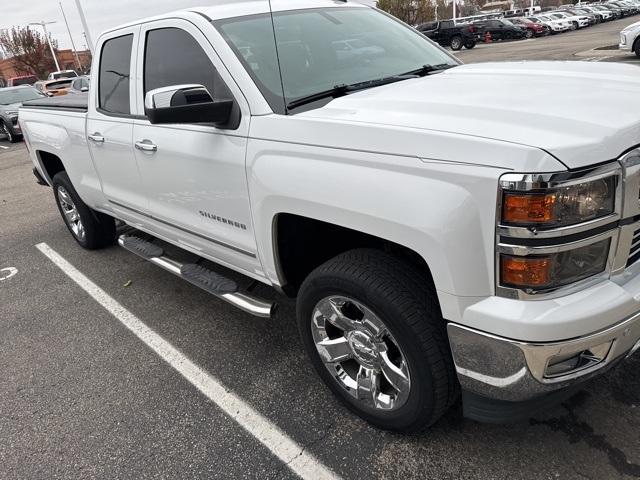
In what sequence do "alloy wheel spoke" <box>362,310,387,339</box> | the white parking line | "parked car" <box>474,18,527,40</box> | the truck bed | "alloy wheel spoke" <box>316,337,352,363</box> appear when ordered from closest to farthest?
"alloy wheel spoke" <box>362,310,387,339</box>, the white parking line, "alloy wheel spoke" <box>316,337,352,363</box>, the truck bed, "parked car" <box>474,18,527,40</box>

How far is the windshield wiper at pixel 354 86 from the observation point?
251 cm

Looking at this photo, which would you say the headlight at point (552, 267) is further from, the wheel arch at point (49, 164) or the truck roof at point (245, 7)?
the wheel arch at point (49, 164)

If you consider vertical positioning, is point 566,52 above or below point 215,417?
below

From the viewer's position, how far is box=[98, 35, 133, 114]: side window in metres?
3.59

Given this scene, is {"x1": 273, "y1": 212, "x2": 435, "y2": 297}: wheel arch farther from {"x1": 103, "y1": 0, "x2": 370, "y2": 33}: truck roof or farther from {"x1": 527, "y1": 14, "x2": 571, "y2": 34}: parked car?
{"x1": 527, "y1": 14, "x2": 571, "y2": 34}: parked car

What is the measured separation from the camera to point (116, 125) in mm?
3617

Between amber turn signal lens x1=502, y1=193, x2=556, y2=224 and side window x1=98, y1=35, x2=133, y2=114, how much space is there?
108 inches

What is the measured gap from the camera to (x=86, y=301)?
13.9ft

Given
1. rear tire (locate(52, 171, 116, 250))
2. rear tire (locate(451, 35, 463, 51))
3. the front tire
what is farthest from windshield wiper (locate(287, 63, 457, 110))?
rear tire (locate(451, 35, 463, 51))

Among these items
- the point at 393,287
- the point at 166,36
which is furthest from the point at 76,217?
the point at 393,287

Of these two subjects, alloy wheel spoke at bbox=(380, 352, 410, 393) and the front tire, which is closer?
the front tire

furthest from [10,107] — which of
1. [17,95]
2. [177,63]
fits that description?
[177,63]

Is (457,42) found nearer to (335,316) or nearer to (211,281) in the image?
(211,281)

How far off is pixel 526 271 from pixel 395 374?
31.5 inches
